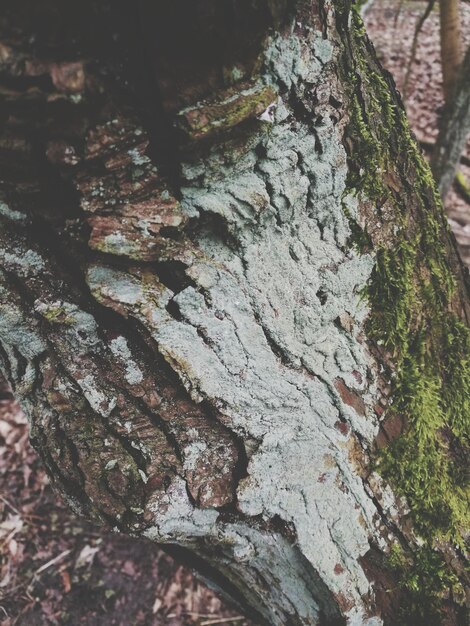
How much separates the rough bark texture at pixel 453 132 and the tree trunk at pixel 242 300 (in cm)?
277

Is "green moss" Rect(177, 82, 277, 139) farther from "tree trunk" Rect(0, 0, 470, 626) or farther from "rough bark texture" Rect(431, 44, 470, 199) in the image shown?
"rough bark texture" Rect(431, 44, 470, 199)

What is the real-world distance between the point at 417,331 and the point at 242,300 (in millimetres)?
550

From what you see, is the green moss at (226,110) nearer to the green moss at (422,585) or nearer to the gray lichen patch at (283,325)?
the gray lichen patch at (283,325)

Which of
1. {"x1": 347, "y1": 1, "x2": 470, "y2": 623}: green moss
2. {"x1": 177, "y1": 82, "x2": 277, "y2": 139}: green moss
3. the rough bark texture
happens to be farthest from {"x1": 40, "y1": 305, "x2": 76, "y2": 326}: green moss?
the rough bark texture

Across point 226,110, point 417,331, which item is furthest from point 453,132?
point 226,110

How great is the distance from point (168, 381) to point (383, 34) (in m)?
8.85

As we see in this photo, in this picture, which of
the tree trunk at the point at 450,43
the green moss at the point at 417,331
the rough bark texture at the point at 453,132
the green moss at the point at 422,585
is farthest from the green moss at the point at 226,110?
the tree trunk at the point at 450,43

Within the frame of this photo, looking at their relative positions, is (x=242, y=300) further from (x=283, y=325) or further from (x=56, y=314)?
(x=56, y=314)

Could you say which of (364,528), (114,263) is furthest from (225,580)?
(114,263)

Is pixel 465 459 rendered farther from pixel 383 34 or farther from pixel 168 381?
pixel 383 34

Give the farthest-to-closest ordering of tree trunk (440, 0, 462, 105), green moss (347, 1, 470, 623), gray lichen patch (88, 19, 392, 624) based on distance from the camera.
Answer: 1. tree trunk (440, 0, 462, 105)
2. green moss (347, 1, 470, 623)
3. gray lichen patch (88, 19, 392, 624)

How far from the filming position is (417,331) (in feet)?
4.20

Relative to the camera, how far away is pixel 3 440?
3625 millimetres

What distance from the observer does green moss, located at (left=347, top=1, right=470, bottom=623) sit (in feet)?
3.82
